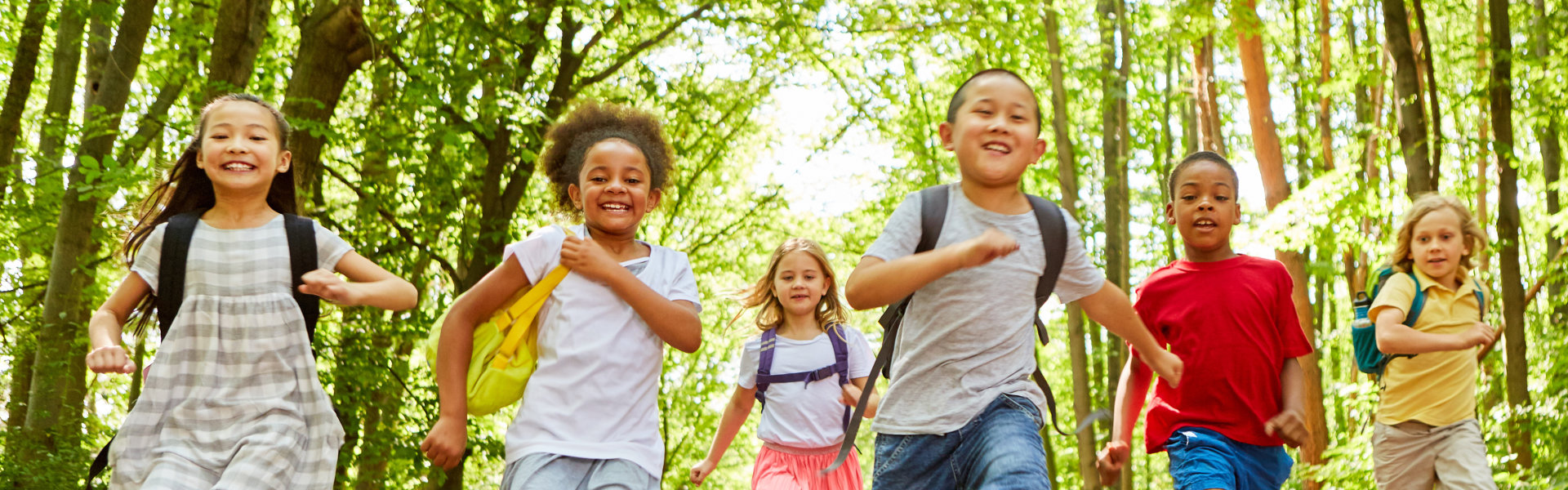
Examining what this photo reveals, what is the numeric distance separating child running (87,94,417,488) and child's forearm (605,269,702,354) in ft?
2.32

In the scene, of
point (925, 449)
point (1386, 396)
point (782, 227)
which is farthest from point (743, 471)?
point (925, 449)

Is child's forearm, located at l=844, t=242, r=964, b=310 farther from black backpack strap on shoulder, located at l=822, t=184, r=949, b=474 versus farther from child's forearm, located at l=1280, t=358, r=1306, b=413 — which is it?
child's forearm, located at l=1280, t=358, r=1306, b=413

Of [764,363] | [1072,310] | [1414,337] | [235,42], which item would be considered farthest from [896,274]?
[1072,310]

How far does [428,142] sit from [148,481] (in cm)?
586

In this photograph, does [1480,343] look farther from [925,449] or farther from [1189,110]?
[1189,110]

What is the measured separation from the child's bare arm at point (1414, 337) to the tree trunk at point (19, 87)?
10.2 metres

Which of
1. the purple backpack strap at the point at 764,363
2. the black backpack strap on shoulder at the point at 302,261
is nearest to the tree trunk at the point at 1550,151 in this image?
the purple backpack strap at the point at 764,363

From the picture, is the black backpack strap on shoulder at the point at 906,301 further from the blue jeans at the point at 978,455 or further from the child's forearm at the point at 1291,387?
the child's forearm at the point at 1291,387

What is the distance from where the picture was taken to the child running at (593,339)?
3.79m

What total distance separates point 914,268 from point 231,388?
7.19ft

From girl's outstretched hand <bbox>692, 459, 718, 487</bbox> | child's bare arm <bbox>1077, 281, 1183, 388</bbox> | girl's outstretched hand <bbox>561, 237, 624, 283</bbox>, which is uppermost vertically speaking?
girl's outstretched hand <bbox>561, 237, 624, 283</bbox>

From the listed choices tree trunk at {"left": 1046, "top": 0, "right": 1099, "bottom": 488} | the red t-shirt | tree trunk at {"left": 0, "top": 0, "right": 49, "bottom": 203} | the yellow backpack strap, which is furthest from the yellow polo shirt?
tree trunk at {"left": 0, "top": 0, "right": 49, "bottom": 203}

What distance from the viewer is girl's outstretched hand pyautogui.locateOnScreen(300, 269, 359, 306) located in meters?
3.64

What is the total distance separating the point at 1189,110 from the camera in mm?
22422
